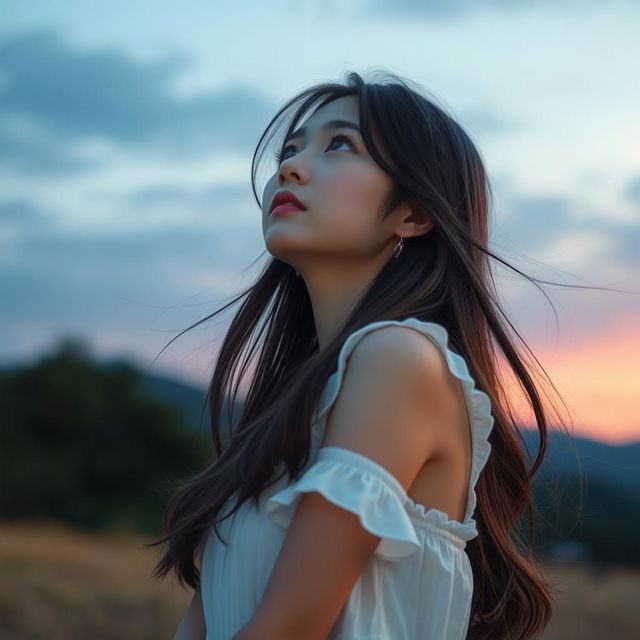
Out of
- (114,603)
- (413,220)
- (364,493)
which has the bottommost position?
(114,603)

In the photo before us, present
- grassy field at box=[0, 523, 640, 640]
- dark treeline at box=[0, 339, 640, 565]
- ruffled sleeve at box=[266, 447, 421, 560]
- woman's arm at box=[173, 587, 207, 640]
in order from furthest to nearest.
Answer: dark treeline at box=[0, 339, 640, 565], grassy field at box=[0, 523, 640, 640], woman's arm at box=[173, 587, 207, 640], ruffled sleeve at box=[266, 447, 421, 560]

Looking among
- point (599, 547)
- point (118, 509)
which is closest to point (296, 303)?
point (599, 547)

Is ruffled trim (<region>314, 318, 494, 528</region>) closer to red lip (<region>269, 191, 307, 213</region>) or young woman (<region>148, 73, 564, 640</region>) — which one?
young woman (<region>148, 73, 564, 640</region>)

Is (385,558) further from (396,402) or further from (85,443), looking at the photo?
(85,443)

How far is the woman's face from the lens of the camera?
220 cm

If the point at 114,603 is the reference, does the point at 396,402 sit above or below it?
above

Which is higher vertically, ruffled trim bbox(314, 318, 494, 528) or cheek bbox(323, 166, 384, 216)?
cheek bbox(323, 166, 384, 216)

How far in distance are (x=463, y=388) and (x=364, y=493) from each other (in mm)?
324

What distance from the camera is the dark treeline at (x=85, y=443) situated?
20922mm

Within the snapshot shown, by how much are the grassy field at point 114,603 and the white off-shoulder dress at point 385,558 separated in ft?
17.5

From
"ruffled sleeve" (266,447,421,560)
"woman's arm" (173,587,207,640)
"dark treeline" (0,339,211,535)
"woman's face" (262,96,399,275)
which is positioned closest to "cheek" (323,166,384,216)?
"woman's face" (262,96,399,275)

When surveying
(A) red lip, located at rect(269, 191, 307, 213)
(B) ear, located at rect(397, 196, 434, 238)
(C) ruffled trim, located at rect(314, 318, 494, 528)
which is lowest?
(C) ruffled trim, located at rect(314, 318, 494, 528)

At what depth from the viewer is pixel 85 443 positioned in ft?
72.3

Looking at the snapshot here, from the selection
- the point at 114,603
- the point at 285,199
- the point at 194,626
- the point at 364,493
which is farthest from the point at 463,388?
the point at 114,603
